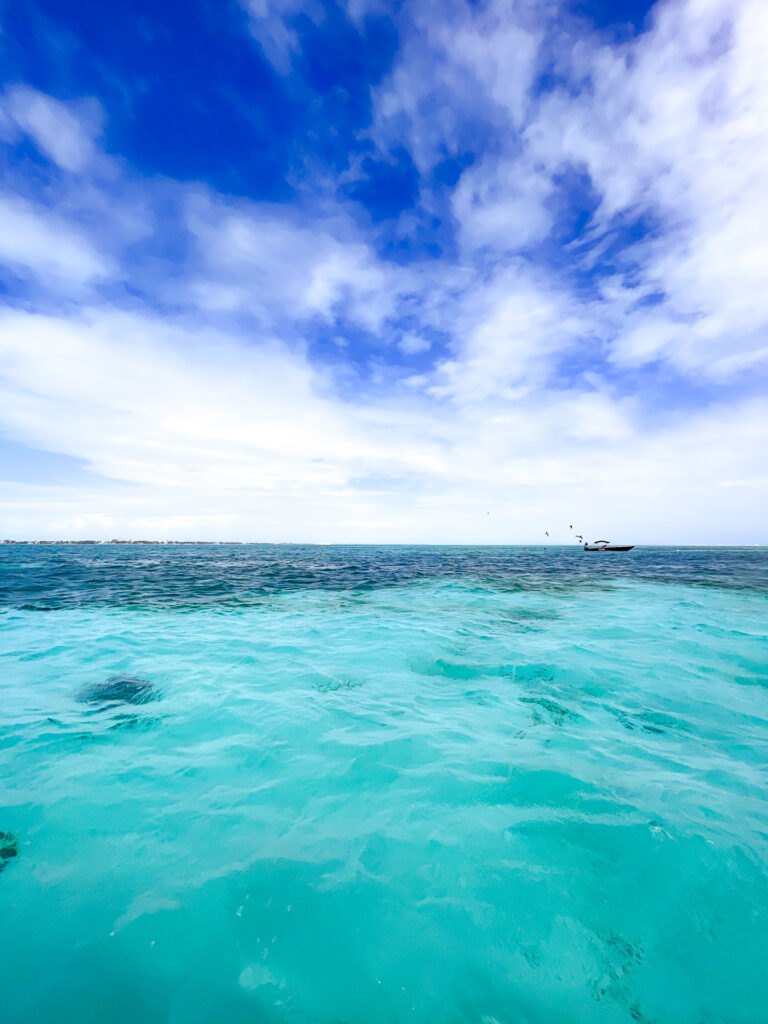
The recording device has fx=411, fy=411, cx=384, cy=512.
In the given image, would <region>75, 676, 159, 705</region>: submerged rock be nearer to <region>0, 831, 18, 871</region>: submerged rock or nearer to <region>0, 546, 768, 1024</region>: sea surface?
<region>0, 546, 768, 1024</region>: sea surface

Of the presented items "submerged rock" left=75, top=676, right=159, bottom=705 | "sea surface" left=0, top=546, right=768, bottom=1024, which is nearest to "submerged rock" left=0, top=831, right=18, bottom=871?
"sea surface" left=0, top=546, right=768, bottom=1024

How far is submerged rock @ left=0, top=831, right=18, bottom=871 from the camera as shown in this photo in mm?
3909

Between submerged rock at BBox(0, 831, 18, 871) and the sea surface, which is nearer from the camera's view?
the sea surface

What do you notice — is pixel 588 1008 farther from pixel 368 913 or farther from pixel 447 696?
pixel 447 696

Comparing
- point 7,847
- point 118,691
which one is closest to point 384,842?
point 7,847

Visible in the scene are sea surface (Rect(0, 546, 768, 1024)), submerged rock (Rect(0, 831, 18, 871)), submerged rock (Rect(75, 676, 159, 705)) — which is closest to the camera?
sea surface (Rect(0, 546, 768, 1024))

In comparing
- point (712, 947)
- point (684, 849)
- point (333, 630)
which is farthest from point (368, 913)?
point (333, 630)

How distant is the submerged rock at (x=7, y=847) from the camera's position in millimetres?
3909

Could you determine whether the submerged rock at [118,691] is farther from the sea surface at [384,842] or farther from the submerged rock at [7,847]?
the submerged rock at [7,847]

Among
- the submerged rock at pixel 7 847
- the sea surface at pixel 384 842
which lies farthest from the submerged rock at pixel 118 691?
the submerged rock at pixel 7 847

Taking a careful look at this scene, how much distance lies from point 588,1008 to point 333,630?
10642mm

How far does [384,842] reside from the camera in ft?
13.8

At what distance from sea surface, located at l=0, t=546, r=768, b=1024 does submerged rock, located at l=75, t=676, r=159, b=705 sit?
2.6 inches

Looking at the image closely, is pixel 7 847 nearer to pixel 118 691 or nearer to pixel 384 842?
pixel 384 842
